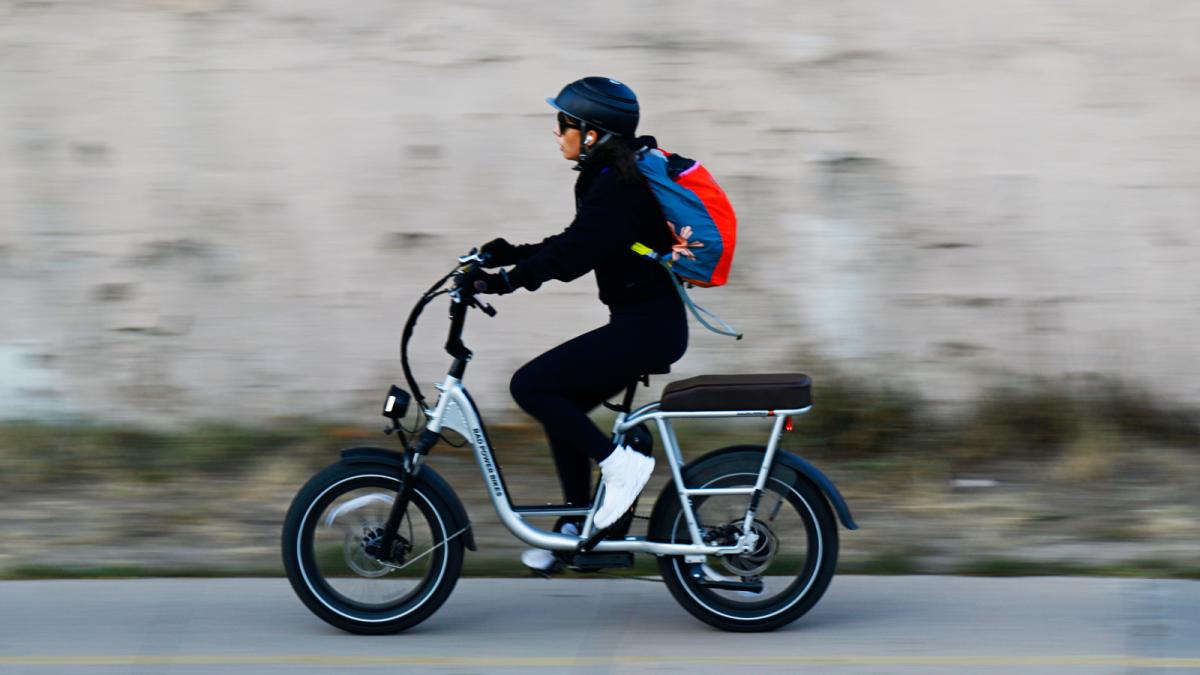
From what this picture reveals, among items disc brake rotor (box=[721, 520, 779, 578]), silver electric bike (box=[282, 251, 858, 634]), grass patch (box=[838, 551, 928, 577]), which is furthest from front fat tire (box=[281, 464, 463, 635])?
grass patch (box=[838, 551, 928, 577])

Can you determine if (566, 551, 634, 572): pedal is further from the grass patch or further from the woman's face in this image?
the woman's face

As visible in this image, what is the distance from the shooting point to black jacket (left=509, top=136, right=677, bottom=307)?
15.9 feet

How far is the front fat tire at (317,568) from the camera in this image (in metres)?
5.00

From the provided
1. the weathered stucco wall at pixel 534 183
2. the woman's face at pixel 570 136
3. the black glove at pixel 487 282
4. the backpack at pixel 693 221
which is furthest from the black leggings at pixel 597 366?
the weathered stucco wall at pixel 534 183

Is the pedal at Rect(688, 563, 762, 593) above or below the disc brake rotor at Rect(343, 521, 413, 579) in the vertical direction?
below

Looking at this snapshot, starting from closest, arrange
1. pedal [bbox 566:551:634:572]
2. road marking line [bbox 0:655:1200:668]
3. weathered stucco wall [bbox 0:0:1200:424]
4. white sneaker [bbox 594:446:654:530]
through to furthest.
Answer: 1. road marking line [bbox 0:655:1200:668]
2. white sneaker [bbox 594:446:654:530]
3. pedal [bbox 566:551:634:572]
4. weathered stucco wall [bbox 0:0:1200:424]

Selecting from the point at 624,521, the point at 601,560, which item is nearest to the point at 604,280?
the point at 624,521

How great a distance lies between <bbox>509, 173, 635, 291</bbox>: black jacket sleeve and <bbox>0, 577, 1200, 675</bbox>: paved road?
50.3 inches

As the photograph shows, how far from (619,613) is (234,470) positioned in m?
2.77

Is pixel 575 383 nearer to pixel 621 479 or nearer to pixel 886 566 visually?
pixel 621 479

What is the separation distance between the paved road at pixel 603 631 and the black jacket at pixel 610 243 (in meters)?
1.20

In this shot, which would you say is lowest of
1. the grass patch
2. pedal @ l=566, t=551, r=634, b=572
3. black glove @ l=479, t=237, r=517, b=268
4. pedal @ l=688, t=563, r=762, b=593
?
the grass patch

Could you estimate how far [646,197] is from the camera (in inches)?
194

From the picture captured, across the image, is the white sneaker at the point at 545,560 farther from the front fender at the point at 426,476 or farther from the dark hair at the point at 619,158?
the dark hair at the point at 619,158
